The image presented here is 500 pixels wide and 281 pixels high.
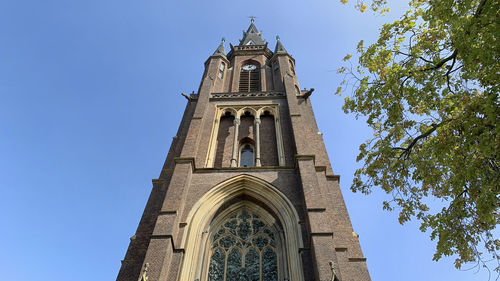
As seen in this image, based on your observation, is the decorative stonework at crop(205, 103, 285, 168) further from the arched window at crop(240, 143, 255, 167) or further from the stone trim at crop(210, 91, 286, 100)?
the stone trim at crop(210, 91, 286, 100)

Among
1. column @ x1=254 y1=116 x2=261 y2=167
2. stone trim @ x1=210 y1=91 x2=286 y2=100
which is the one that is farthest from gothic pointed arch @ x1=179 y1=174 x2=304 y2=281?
stone trim @ x1=210 y1=91 x2=286 y2=100

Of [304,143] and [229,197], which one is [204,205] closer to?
[229,197]

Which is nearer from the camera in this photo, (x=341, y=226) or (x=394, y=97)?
(x=394, y=97)

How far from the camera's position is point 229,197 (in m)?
13.8

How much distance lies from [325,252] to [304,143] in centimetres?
607

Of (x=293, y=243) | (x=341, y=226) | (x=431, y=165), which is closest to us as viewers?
(x=431, y=165)

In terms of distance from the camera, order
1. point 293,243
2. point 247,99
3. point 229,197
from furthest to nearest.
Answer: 1. point 247,99
2. point 229,197
3. point 293,243

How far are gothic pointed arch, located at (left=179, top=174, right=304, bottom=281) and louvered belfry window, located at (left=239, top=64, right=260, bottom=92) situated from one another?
37.1 feet

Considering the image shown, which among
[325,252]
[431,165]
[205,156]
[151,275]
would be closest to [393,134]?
Result: [431,165]

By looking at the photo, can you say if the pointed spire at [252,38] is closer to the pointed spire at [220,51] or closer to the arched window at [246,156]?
the pointed spire at [220,51]

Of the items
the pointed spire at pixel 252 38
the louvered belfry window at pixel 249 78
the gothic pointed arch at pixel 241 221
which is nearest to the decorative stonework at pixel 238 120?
the gothic pointed arch at pixel 241 221

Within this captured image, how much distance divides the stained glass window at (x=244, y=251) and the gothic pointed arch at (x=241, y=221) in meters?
0.04

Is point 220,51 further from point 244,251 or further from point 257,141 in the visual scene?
point 244,251

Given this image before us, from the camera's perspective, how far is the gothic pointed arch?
11383 millimetres
